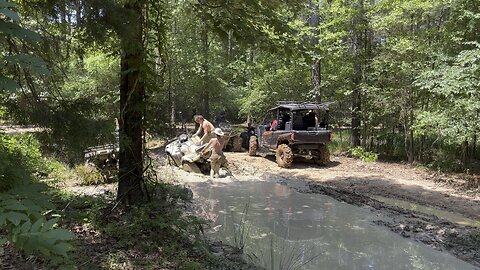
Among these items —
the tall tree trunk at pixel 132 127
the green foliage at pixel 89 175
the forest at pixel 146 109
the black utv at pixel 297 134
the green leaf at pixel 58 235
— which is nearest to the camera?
the green leaf at pixel 58 235

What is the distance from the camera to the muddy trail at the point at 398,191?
600 cm

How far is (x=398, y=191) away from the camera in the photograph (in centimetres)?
908

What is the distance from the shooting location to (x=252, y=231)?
6199mm

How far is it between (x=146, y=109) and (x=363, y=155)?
977 cm

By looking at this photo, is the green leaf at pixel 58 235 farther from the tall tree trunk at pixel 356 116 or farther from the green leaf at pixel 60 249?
the tall tree trunk at pixel 356 116

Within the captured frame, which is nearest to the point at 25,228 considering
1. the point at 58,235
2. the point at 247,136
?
the point at 58,235

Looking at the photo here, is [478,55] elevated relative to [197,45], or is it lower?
lower

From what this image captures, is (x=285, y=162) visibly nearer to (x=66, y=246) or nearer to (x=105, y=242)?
(x=105, y=242)

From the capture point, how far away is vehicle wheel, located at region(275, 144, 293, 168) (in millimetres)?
11844

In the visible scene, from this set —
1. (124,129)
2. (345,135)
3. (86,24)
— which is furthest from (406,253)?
(345,135)

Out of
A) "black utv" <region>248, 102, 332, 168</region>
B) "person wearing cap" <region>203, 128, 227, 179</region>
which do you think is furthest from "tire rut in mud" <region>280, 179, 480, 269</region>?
"black utv" <region>248, 102, 332, 168</region>

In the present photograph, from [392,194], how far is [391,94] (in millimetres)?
4669

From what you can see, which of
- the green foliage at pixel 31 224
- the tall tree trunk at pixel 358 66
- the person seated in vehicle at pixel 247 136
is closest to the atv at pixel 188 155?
the person seated in vehicle at pixel 247 136

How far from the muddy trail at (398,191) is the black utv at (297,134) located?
428 mm
